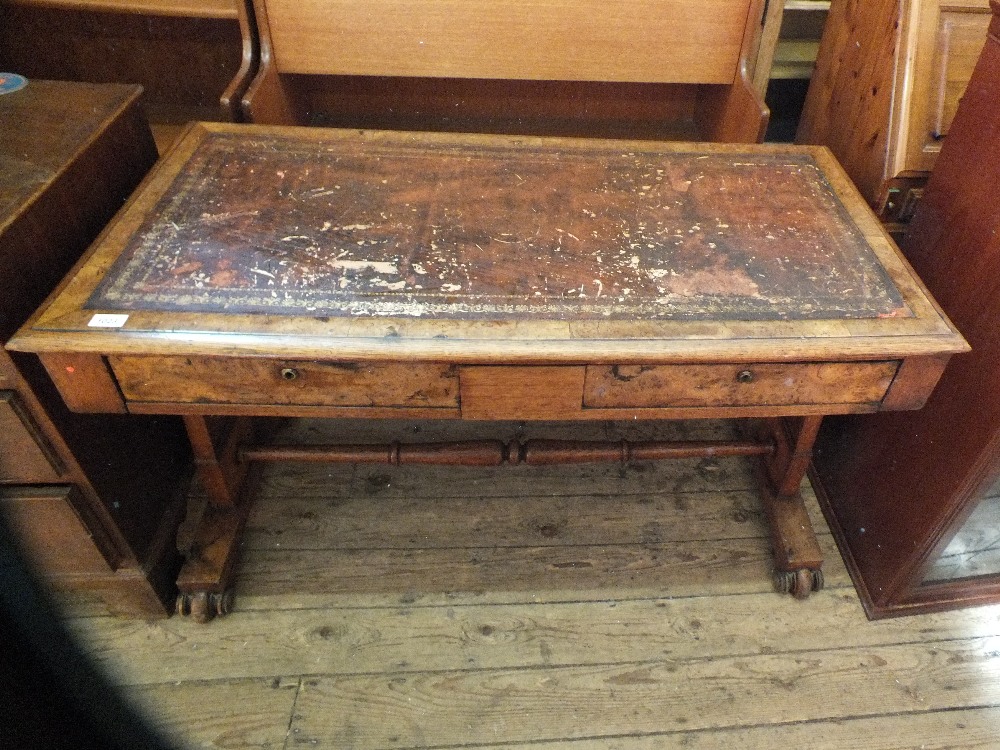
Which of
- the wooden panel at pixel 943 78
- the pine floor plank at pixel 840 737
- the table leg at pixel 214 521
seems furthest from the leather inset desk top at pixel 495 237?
the pine floor plank at pixel 840 737

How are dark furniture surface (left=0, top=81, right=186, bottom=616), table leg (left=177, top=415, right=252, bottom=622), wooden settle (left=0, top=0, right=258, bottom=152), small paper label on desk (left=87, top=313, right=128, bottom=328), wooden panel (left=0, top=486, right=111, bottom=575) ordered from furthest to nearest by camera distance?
wooden settle (left=0, top=0, right=258, bottom=152), table leg (left=177, top=415, right=252, bottom=622), wooden panel (left=0, top=486, right=111, bottom=575), dark furniture surface (left=0, top=81, right=186, bottom=616), small paper label on desk (left=87, top=313, right=128, bottom=328)

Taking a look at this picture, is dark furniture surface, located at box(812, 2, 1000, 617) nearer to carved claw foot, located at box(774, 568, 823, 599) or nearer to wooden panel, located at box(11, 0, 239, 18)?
carved claw foot, located at box(774, 568, 823, 599)

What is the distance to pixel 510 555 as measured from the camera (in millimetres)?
1779

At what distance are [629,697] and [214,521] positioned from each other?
104 centimetres

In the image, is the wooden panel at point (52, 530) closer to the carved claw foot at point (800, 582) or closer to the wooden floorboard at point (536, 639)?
the wooden floorboard at point (536, 639)

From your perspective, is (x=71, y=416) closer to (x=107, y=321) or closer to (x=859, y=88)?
(x=107, y=321)

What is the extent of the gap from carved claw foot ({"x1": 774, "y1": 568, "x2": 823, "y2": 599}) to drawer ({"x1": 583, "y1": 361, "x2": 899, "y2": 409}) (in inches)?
25.1

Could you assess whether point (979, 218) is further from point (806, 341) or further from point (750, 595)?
point (750, 595)

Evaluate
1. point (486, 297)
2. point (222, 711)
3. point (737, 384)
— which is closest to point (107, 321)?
point (486, 297)

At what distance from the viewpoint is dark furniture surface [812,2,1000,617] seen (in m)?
1.30

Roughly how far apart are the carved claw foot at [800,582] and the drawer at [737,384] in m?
0.64

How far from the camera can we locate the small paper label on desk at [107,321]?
3.55ft

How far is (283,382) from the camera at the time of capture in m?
1.15

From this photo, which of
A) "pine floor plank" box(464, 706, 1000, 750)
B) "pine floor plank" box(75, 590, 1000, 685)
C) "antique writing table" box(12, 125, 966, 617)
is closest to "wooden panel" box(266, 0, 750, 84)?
"antique writing table" box(12, 125, 966, 617)
